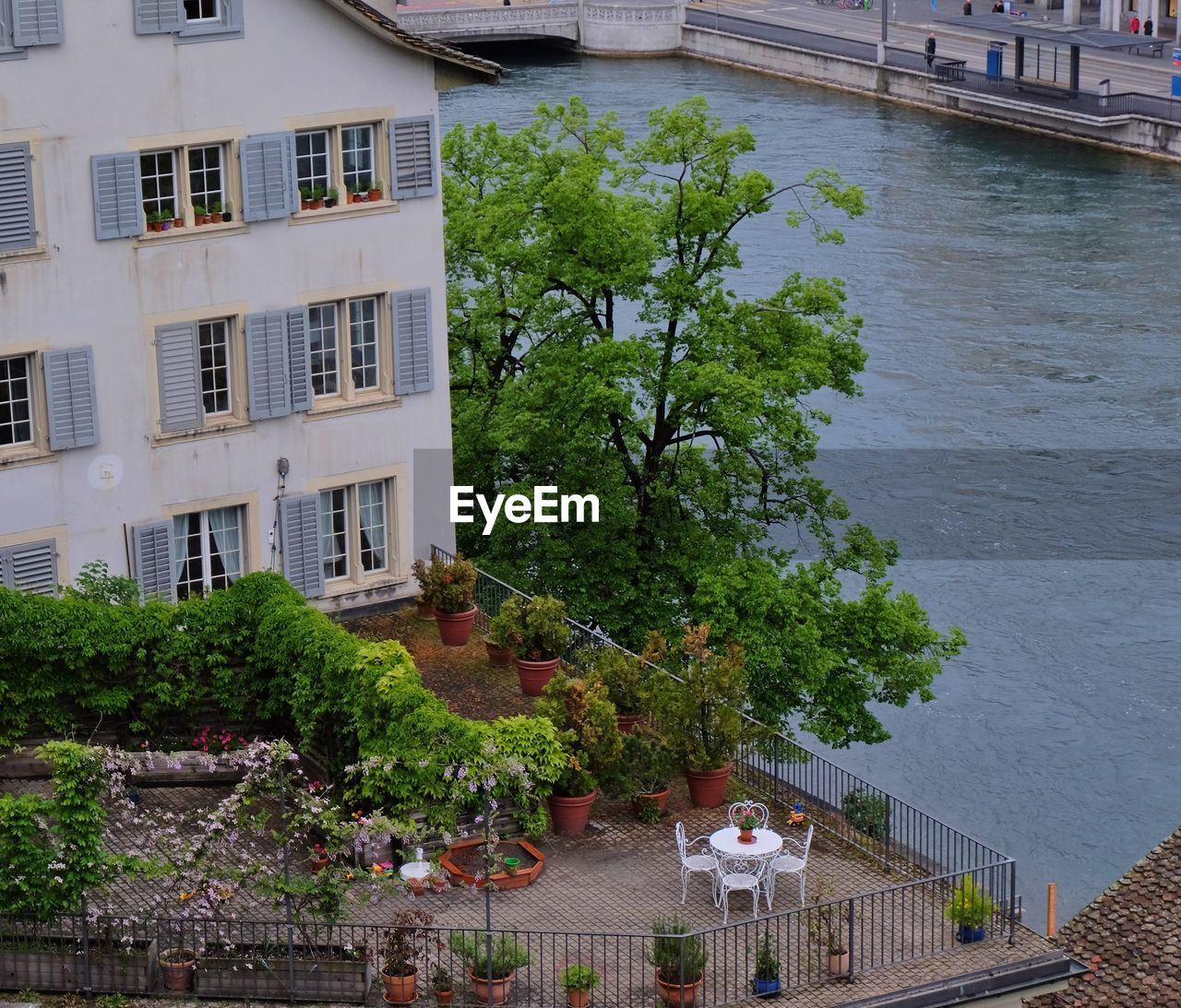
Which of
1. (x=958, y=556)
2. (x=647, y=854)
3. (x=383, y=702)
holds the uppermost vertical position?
(x=383, y=702)

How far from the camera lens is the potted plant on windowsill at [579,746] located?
96.4 feet

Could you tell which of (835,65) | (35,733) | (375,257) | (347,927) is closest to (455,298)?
(375,257)

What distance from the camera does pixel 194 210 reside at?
32906 mm

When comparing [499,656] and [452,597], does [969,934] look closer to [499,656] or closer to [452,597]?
[499,656]

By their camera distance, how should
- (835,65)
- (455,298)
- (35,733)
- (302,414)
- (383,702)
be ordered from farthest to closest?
(835,65) → (455,298) → (302,414) → (35,733) → (383,702)

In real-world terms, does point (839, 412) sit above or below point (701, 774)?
below

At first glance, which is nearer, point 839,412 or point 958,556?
point 958,556

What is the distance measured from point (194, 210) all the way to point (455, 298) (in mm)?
10216

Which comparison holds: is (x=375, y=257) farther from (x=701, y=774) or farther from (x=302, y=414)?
(x=701, y=774)

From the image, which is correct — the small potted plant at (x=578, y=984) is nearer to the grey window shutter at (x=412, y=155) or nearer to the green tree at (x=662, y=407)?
the green tree at (x=662, y=407)

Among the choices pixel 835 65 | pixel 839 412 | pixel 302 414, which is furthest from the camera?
pixel 835 65

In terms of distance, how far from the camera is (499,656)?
33250 millimetres

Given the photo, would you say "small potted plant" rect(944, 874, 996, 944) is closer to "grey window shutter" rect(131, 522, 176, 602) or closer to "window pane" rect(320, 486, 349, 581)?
"window pane" rect(320, 486, 349, 581)

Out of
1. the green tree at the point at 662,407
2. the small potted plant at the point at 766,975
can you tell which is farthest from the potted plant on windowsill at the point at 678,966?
the green tree at the point at 662,407
